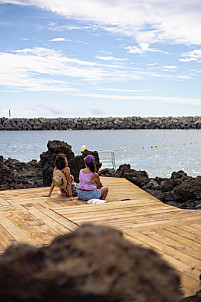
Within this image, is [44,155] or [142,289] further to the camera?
[44,155]

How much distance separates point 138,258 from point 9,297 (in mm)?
490

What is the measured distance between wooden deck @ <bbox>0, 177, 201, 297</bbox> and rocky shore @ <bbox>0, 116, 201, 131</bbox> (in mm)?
70485

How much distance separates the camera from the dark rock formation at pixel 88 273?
1237 millimetres

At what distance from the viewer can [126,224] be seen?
197 inches

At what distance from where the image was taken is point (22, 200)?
6.86 m

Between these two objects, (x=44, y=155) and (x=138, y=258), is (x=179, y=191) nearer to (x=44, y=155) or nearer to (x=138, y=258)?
(x=44, y=155)

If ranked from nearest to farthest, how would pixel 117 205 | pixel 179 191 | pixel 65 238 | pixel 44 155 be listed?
1. pixel 65 238
2. pixel 117 205
3. pixel 179 191
4. pixel 44 155

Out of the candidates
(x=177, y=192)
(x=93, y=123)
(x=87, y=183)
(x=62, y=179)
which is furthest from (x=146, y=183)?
(x=93, y=123)

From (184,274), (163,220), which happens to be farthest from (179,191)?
(184,274)

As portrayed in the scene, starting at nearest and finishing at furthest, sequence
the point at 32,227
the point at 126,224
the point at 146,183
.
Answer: the point at 32,227
the point at 126,224
the point at 146,183

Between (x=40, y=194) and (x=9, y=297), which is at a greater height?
(x=9, y=297)

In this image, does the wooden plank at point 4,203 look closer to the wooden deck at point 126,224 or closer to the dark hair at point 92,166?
the wooden deck at point 126,224

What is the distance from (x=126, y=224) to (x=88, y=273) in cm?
380

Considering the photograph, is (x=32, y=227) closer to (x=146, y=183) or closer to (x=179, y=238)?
(x=179, y=238)
